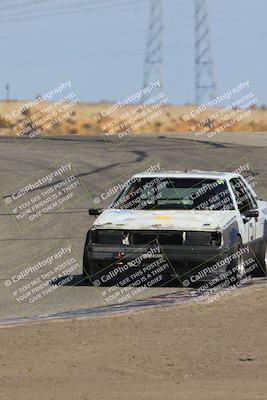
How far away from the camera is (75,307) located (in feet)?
45.8

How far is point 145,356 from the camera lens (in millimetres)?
10586

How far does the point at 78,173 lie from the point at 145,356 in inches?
801

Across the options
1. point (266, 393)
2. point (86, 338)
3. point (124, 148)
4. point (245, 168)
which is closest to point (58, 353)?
point (86, 338)

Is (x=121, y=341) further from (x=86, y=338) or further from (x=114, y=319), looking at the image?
(x=114, y=319)

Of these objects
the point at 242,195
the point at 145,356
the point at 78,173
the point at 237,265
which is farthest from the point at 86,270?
the point at 78,173

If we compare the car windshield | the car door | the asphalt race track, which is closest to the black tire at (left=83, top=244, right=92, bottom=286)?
the asphalt race track

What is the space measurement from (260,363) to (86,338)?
1961 millimetres

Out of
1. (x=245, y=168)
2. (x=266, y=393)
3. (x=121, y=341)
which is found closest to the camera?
(x=266, y=393)

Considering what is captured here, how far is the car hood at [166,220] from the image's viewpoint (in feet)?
51.2

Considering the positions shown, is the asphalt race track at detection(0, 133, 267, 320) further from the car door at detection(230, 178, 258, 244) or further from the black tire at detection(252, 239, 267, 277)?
the black tire at detection(252, 239, 267, 277)

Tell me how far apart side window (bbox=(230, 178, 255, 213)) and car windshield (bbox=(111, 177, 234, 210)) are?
10.6 inches

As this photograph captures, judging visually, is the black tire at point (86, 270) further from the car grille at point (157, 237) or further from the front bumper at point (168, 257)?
the car grille at point (157, 237)

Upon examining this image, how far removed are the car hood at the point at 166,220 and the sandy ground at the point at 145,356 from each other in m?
1.99

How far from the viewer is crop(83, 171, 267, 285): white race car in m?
15.5
